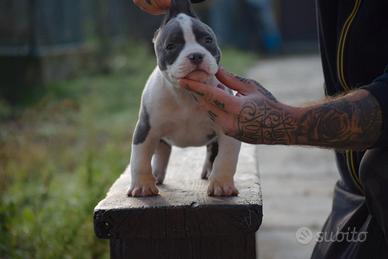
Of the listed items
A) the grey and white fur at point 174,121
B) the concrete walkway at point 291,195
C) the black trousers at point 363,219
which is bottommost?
the concrete walkway at point 291,195

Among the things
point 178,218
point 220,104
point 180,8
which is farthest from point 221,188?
point 180,8

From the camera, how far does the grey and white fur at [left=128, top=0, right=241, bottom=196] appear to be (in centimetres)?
175

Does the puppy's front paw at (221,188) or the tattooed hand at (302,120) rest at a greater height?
the tattooed hand at (302,120)

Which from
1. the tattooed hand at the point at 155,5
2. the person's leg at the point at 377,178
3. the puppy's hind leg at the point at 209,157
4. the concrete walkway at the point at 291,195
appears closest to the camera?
the person's leg at the point at 377,178

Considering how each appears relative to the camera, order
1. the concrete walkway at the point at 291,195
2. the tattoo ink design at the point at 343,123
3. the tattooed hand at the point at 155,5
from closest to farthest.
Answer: the tattoo ink design at the point at 343,123 < the tattooed hand at the point at 155,5 < the concrete walkway at the point at 291,195

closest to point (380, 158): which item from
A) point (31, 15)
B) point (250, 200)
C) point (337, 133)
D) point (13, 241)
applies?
point (337, 133)

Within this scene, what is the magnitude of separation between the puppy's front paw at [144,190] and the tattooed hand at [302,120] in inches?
15.1

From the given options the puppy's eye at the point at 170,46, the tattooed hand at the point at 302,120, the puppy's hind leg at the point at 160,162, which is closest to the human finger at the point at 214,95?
the tattooed hand at the point at 302,120

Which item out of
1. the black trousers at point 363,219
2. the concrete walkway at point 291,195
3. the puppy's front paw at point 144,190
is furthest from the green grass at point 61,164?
the black trousers at point 363,219

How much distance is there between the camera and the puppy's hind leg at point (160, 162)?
2.15 m

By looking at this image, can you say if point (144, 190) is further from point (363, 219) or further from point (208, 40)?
point (363, 219)

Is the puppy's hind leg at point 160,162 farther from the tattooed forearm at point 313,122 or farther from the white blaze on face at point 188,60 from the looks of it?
the tattooed forearm at point 313,122

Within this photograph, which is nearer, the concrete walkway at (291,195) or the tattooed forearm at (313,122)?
the tattooed forearm at (313,122)

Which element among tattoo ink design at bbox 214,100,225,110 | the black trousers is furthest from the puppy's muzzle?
the black trousers
